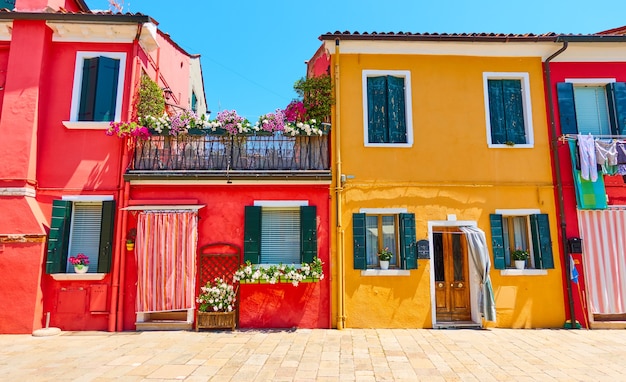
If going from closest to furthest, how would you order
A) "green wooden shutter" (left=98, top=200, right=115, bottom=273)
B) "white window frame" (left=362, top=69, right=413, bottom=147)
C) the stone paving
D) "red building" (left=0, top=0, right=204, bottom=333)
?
the stone paving < "red building" (left=0, top=0, right=204, bottom=333) < "green wooden shutter" (left=98, top=200, right=115, bottom=273) < "white window frame" (left=362, top=69, right=413, bottom=147)

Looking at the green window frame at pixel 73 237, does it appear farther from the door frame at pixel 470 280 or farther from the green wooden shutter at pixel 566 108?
the green wooden shutter at pixel 566 108

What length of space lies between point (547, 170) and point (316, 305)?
660cm

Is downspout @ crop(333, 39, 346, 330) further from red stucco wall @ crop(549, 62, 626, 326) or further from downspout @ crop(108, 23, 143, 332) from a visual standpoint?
red stucco wall @ crop(549, 62, 626, 326)

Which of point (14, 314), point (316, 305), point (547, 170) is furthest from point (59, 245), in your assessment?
point (547, 170)

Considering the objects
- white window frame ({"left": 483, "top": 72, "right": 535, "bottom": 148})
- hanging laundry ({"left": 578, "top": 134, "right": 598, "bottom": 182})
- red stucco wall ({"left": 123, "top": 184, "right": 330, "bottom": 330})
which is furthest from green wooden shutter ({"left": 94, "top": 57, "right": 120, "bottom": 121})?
hanging laundry ({"left": 578, "top": 134, "right": 598, "bottom": 182})

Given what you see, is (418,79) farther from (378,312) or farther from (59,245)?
(59,245)

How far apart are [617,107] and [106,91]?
12.7m

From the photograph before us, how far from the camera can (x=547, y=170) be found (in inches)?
360

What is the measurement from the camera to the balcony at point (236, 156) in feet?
28.6

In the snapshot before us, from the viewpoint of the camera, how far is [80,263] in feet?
27.0

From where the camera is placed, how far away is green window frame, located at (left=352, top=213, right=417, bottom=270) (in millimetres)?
8578

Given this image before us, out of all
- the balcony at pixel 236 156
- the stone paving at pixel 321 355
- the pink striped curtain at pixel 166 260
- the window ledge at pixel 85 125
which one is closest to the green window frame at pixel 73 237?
the pink striped curtain at pixel 166 260

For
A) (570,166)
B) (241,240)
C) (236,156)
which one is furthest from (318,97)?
(570,166)

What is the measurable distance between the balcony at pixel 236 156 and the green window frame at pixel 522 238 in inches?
170
